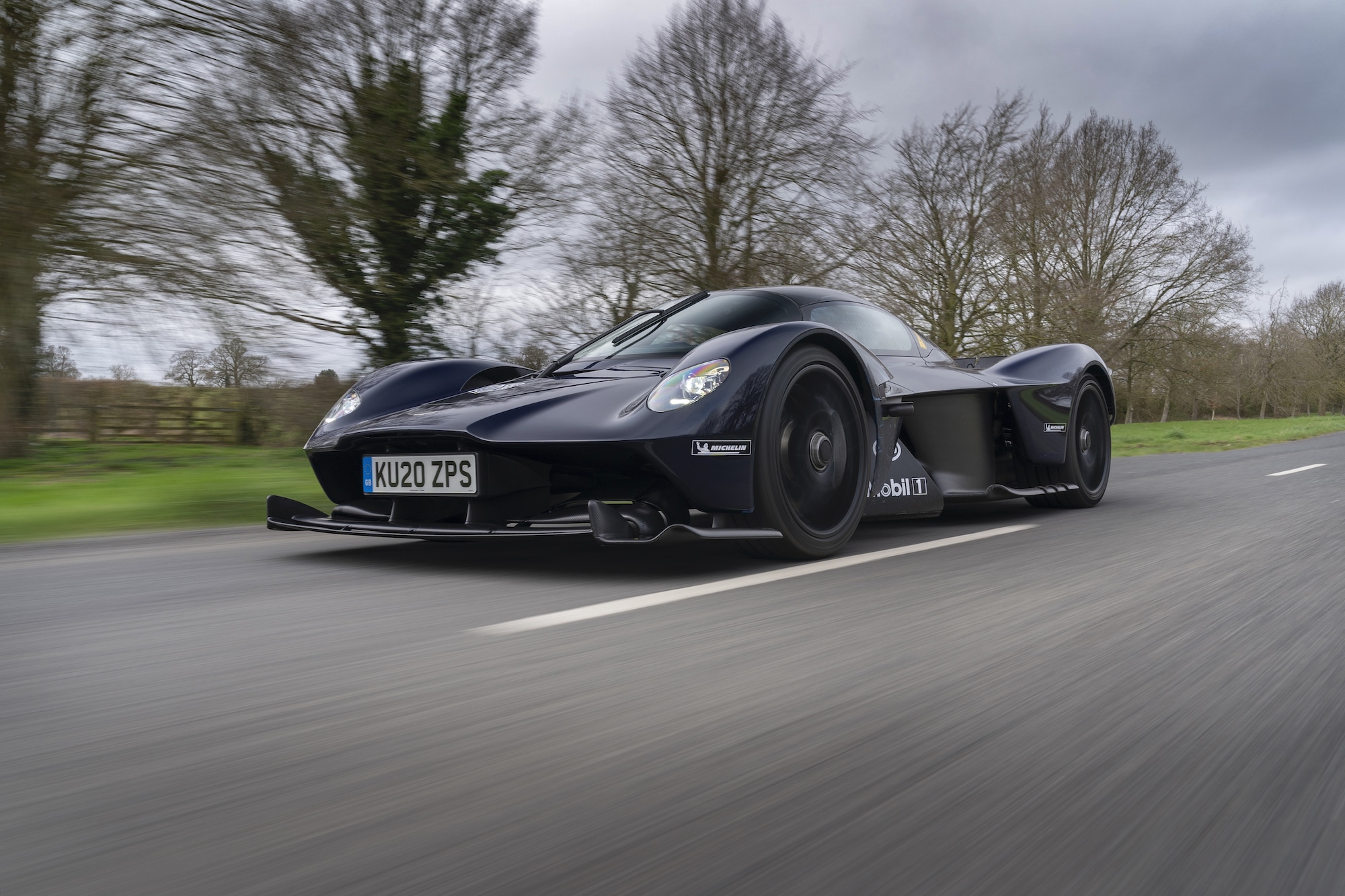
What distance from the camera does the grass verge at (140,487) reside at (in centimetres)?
553

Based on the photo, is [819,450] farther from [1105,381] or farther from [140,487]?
[140,487]

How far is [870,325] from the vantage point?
4824 mm

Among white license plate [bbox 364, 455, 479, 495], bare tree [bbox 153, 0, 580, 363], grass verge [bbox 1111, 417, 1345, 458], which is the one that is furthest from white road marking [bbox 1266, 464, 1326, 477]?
bare tree [bbox 153, 0, 580, 363]

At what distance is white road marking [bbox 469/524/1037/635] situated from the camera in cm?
261

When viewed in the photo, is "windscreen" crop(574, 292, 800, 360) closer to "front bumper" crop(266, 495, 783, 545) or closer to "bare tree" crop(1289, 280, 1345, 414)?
"front bumper" crop(266, 495, 783, 545)

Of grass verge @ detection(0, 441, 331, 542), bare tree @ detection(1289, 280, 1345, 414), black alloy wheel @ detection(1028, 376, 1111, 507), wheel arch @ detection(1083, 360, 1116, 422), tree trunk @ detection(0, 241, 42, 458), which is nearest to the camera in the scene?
grass verge @ detection(0, 441, 331, 542)

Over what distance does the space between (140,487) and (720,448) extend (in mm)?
5266

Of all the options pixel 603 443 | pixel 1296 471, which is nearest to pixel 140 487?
pixel 603 443

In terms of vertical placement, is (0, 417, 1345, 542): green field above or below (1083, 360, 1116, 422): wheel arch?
below

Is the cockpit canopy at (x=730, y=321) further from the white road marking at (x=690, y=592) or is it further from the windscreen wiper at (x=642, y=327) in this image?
the white road marking at (x=690, y=592)

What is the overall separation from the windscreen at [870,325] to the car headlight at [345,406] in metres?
2.02

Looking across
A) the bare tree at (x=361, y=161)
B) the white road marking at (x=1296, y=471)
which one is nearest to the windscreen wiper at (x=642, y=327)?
the bare tree at (x=361, y=161)

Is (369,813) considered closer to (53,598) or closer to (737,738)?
(737,738)

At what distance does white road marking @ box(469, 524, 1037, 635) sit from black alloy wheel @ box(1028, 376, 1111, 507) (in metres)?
1.69
